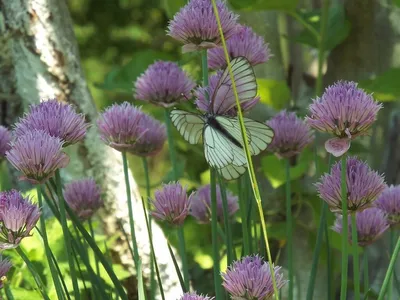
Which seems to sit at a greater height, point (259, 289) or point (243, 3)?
point (243, 3)

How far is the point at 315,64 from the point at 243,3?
559 mm

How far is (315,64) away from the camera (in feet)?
6.05

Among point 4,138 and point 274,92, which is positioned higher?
point 274,92

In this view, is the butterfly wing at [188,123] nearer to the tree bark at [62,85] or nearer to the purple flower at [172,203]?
the purple flower at [172,203]

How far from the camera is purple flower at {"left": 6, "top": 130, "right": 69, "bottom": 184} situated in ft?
2.10

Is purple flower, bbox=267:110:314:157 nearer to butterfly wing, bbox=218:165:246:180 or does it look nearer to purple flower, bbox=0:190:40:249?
butterfly wing, bbox=218:165:246:180

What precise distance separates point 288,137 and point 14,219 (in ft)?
1.13

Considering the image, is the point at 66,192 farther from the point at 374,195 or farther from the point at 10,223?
the point at 374,195

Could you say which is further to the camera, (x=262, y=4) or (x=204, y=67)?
(x=262, y=4)

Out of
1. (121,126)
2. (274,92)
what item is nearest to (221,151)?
(121,126)

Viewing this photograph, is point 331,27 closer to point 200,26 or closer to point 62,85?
point 62,85

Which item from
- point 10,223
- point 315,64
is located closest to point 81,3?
point 315,64

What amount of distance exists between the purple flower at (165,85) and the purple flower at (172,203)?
0.45ft

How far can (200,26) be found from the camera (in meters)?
0.74
